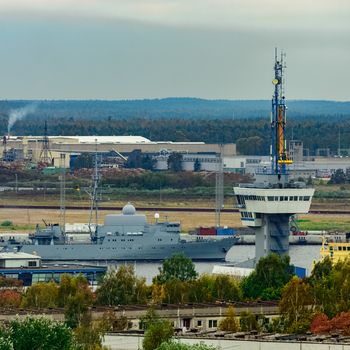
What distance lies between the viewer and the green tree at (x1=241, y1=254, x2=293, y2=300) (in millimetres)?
72069

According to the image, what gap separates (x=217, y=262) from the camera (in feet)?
388

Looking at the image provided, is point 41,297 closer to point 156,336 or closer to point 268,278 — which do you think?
point 268,278

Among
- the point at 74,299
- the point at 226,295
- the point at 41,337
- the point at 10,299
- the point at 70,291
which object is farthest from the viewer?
the point at 226,295

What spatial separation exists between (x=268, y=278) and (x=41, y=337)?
26469 mm

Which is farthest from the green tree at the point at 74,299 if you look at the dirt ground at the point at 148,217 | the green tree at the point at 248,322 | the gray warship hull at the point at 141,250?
the dirt ground at the point at 148,217

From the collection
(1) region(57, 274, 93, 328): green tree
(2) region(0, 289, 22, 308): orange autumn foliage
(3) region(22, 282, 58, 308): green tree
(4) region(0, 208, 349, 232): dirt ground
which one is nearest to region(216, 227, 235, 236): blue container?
(4) region(0, 208, 349, 232): dirt ground

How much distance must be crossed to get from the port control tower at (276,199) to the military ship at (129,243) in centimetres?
3722

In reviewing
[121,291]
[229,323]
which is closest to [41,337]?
[229,323]

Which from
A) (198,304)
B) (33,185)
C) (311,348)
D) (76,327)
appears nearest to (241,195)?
(198,304)

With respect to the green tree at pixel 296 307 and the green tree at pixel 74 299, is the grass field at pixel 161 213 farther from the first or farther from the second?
the green tree at pixel 296 307

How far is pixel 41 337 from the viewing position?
159ft

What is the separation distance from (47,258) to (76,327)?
6354 centimetres

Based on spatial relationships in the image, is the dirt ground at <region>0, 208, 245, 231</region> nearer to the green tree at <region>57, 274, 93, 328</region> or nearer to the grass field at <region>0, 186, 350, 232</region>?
the grass field at <region>0, 186, 350, 232</region>

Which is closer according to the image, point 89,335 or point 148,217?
point 89,335
